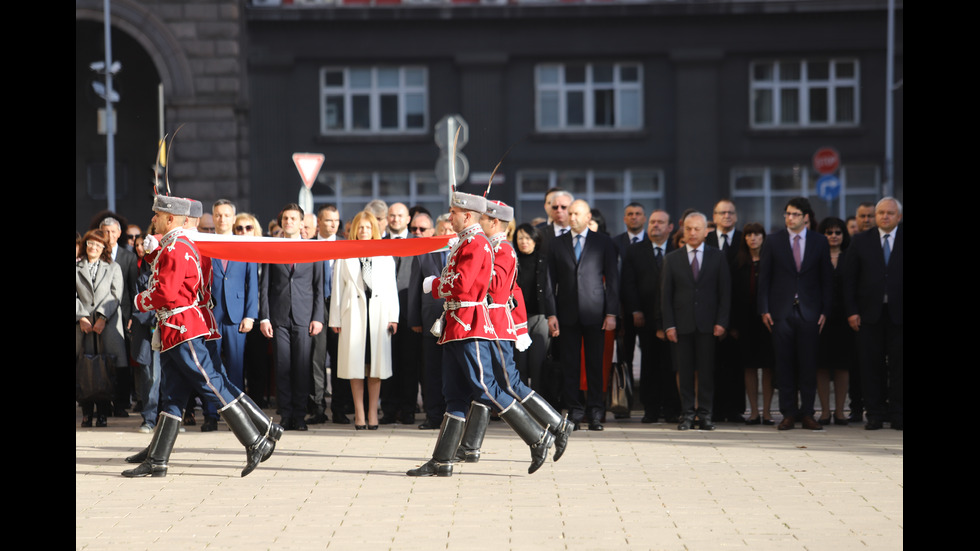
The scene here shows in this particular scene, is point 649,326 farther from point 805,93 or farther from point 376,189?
point 805,93

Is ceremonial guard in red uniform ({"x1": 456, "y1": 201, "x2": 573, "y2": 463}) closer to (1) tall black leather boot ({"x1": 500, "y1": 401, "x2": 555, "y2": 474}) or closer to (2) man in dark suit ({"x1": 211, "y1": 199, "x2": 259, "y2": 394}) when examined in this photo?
(1) tall black leather boot ({"x1": 500, "y1": 401, "x2": 555, "y2": 474})

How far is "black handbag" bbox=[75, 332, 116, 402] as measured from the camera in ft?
38.3

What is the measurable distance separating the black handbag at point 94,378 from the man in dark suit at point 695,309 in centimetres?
535

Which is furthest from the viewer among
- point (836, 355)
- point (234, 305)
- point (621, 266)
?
point (621, 266)

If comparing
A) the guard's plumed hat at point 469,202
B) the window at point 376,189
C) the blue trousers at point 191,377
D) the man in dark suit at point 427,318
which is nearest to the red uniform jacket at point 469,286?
the guard's plumed hat at point 469,202

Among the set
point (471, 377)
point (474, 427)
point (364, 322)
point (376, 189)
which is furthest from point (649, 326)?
point (376, 189)

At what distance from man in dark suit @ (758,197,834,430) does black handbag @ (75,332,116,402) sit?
6.27m

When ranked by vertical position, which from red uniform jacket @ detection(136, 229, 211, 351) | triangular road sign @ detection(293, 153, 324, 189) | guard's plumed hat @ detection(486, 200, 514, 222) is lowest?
red uniform jacket @ detection(136, 229, 211, 351)

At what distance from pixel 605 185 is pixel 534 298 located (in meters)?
20.6

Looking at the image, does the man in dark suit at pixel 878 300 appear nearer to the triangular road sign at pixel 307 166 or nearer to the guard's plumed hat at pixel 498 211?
the guard's plumed hat at pixel 498 211

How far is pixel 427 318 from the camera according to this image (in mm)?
11867

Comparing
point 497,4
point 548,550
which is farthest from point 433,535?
point 497,4

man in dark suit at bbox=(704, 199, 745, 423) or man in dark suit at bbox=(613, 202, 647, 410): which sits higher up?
man in dark suit at bbox=(613, 202, 647, 410)

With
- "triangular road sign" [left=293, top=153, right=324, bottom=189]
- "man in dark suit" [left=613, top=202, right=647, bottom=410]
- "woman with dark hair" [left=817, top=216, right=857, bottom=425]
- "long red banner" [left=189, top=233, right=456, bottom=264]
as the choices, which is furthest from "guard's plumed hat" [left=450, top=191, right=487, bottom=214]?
"triangular road sign" [left=293, top=153, right=324, bottom=189]
